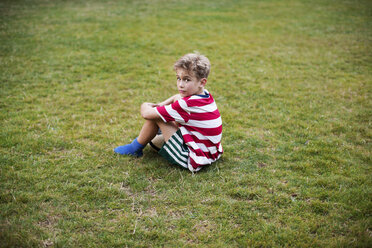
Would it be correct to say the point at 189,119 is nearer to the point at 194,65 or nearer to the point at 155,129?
the point at 155,129

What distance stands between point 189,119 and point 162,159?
0.85m

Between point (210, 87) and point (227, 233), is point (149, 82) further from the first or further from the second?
point (227, 233)

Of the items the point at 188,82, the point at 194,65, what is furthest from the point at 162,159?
the point at 194,65

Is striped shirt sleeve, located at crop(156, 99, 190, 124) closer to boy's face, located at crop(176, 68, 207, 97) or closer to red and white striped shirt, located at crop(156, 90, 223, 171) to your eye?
red and white striped shirt, located at crop(156, 90, 223, 171)

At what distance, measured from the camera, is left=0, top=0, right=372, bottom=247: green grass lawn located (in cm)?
327

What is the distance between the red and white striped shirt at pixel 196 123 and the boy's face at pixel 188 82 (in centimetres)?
14

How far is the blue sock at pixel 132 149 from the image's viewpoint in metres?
4.43

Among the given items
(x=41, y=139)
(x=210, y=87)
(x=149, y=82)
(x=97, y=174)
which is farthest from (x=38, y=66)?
(x=97, y=174)

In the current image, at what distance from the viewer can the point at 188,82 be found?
407cm

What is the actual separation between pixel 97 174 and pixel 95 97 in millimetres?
2721

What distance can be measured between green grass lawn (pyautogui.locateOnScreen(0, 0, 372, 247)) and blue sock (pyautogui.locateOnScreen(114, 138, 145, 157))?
110 millimetres

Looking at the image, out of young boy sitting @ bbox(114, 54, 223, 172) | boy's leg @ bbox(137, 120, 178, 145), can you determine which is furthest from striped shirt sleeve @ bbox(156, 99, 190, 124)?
boy's leg @ bbox(137, 120, 178, 145)

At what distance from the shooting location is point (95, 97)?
6434mm

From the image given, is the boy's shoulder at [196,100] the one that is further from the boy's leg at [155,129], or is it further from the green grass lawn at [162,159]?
the green grass lawn at [162,159]
